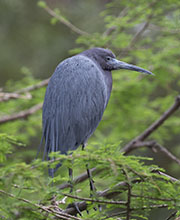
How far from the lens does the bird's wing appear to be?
272 centimetres

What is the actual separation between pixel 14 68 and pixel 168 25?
4196 mm

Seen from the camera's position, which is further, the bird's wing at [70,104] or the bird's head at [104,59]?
the bird's head at [104,59]

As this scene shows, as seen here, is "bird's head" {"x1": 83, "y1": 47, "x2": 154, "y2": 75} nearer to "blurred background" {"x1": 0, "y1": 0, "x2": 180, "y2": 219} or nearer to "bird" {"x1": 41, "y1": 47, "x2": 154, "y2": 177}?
"bird" {"x1": 41, "y1": 47, "x2": 154, "y2": 177}

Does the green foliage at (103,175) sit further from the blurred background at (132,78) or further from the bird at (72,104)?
the bird at (72,104)

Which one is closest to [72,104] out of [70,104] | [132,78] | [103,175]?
[70,104]

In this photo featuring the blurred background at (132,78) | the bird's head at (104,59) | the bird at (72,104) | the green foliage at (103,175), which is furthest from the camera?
the blurred background at (132,78)

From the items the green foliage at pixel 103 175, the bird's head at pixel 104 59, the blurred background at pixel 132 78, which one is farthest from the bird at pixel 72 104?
the green foliage at pixel 103 175

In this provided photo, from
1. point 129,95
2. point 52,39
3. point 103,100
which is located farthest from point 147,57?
point 52,39

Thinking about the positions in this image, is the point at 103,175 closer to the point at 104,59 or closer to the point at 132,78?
the point at 104,59

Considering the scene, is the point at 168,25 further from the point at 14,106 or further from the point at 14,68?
the point at 14,68

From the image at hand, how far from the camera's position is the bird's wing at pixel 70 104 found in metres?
2.72

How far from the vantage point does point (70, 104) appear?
8.95 ft

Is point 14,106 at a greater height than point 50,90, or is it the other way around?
point 50,90

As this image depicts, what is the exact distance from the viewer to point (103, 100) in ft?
9.80
